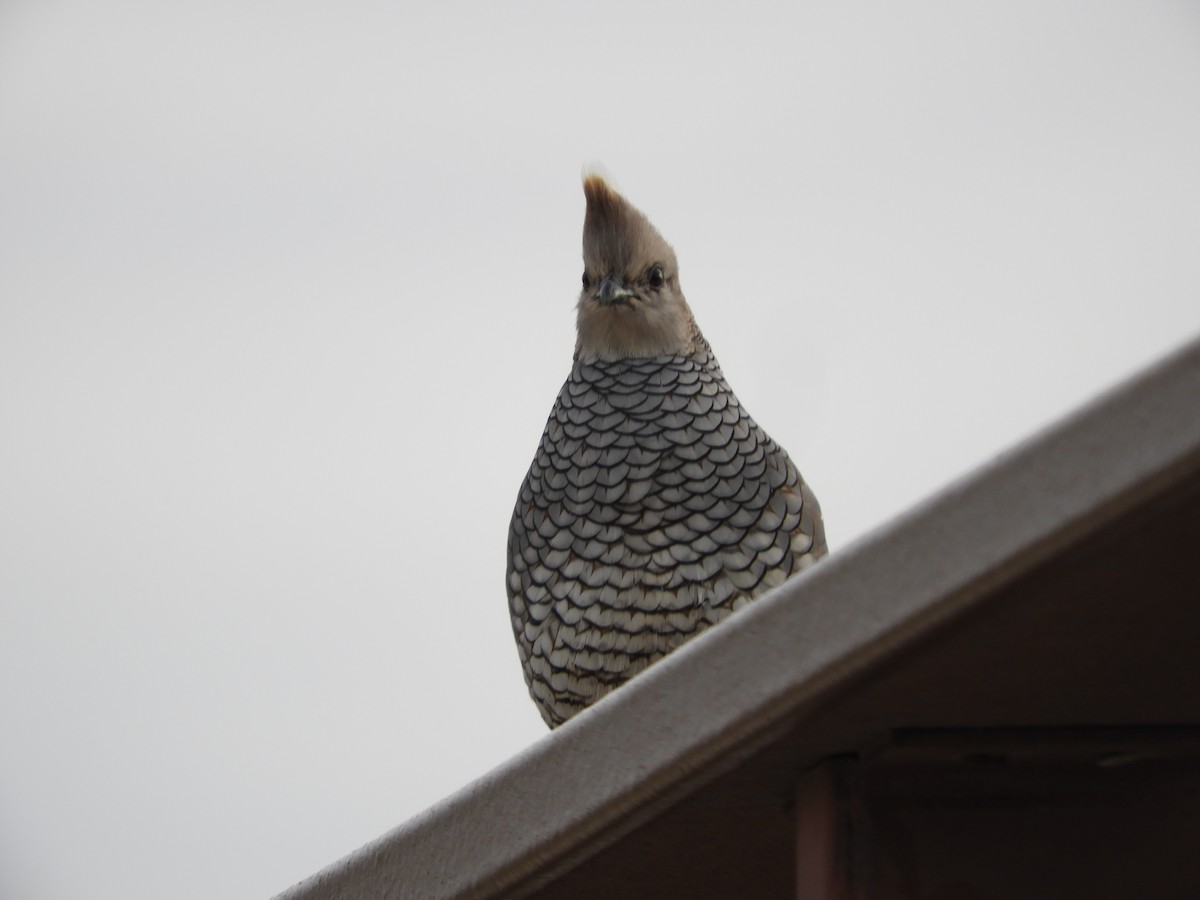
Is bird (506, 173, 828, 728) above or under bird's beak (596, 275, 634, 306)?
under

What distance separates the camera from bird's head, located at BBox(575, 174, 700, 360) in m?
2.88

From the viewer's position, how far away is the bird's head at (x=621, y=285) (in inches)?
113

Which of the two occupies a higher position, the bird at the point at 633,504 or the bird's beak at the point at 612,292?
the bird's beak at the point at 612,292

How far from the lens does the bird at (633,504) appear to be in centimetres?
247

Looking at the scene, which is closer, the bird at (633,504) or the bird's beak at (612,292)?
the bird at (633,504)

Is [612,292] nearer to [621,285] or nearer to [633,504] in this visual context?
[621,285]

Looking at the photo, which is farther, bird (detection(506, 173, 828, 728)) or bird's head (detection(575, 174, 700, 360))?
bird's head (detection(575, 174, 700, 360))

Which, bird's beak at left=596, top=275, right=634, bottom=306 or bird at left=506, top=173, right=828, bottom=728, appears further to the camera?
bird's beak at left=596, top=275, right=634, bottom=306

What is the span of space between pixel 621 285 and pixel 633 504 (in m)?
0.53

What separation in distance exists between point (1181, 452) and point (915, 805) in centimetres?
51

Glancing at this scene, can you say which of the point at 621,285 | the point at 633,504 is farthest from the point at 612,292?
the point at 633,504

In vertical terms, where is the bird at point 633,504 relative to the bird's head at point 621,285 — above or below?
below

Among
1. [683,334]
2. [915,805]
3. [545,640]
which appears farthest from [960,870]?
[683,334]

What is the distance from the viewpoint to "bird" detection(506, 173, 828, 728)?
97.2 inches
